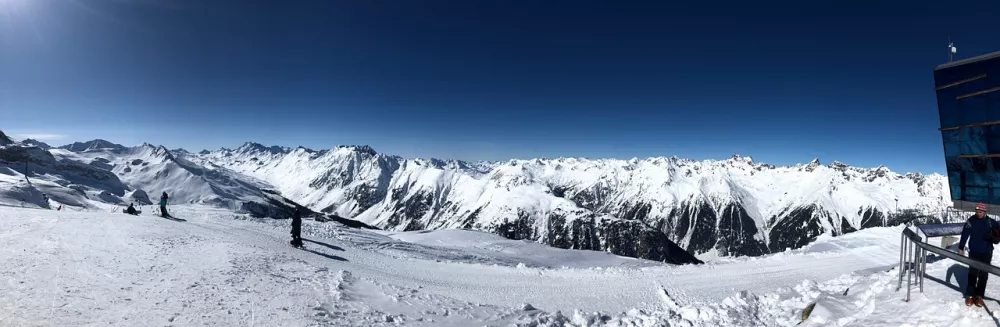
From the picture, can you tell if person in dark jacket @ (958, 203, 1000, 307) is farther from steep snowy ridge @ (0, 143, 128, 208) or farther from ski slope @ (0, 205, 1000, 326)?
steep snowy ridge @ (0, 143, 128, 208)

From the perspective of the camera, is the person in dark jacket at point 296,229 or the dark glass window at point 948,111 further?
the person in dark jacket at point 296,229

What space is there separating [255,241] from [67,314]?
1109cm

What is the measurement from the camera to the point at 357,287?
1280 centimetres

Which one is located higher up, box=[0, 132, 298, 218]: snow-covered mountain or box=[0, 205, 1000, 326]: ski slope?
box=[0, 132, 298, 218]: snow-covered mountain

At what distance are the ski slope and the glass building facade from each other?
5.35 m

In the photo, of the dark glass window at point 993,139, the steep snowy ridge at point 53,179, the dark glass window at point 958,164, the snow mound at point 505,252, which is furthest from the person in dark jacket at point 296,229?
the steep snowy ridge at point 53,179

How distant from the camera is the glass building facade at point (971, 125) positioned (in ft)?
49.0

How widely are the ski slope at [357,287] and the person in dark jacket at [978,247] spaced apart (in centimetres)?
30

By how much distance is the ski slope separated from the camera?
29.3 feet

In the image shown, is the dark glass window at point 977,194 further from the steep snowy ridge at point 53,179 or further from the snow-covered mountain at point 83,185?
the steep snowy ridge at point 53,179

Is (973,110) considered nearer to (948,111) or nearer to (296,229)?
(948,111)

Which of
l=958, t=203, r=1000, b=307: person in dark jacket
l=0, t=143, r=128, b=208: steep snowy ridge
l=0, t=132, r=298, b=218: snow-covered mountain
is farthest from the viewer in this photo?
l=0, t=143, r=128, b=208: steep snowy ridge

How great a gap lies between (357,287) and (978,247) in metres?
15.6

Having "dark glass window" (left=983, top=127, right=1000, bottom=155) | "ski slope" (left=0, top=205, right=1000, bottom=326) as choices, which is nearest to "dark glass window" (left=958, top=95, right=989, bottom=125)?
"dark glass window" (left=983, top=127, right=1000, bottom=155)
